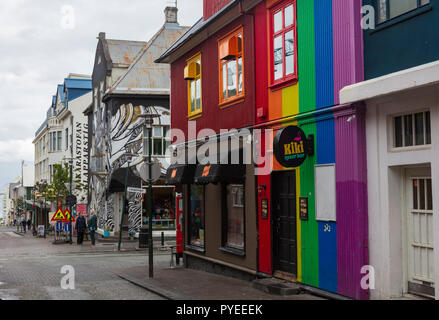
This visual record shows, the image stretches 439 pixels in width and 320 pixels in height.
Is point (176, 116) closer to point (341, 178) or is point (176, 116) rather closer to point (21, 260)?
point (21, 260)

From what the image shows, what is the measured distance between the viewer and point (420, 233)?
8898mm

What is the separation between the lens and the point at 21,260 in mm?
21953

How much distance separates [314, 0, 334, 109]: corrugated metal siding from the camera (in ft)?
34.5

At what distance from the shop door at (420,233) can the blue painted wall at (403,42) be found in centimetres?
176

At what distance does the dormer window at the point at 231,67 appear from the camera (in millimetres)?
14469

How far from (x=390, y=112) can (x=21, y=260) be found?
56.3 ft

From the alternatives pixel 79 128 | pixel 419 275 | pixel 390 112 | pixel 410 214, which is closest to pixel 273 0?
pixel 390 112

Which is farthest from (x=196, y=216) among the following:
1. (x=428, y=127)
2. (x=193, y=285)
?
(x=428, y=127)

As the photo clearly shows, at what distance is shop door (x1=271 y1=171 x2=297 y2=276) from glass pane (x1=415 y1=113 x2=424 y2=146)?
3.51 meters

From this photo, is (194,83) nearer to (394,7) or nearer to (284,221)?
(284,221)

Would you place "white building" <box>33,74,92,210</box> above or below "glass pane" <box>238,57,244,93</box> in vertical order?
above

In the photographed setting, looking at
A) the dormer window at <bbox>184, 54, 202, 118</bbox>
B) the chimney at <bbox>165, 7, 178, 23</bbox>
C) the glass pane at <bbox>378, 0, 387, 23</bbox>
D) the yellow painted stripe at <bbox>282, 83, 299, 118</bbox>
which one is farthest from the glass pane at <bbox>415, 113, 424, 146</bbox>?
the chimney at <bbox>165, 7, 178, 23</bbox>

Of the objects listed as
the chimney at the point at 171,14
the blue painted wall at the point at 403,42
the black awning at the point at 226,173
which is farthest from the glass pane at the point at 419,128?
the chimney at the point at 171,14

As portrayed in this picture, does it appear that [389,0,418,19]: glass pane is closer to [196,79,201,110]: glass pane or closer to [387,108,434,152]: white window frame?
[387,108,434,152]: white window frame
